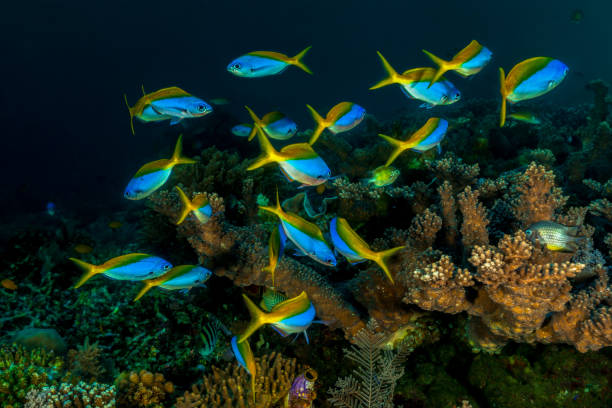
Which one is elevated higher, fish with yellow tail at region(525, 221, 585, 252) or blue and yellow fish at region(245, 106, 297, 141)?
blue and yellow fish at region(245, 106, 297, 141)

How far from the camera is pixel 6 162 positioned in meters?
41.8

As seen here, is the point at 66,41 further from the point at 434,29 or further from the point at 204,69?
the point at 434,29

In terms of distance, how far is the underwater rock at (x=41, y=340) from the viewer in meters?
3.78

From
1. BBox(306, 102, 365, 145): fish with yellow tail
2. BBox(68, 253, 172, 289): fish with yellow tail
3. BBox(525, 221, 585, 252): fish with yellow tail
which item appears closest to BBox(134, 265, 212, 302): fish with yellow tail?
BBox(68, 253, 172, 289): fish with yellow tail

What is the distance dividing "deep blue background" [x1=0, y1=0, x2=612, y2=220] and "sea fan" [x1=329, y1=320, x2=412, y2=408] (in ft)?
104

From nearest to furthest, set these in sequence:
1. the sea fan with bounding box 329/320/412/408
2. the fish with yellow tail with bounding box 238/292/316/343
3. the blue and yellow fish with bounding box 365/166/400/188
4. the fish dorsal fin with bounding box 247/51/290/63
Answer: the fish with yellow tail with bounding box 238/292/316/343, the sea fan with bounding box 329/320/412/408, the fish dorsal fin with bounding box 247/51/290/63, the blue and yellow fish with bounding box 365/166/400/188

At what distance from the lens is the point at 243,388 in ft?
10.2

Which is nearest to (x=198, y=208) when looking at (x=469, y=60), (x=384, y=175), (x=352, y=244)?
(x=352, y=244)

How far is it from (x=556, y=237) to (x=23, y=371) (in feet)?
16.4

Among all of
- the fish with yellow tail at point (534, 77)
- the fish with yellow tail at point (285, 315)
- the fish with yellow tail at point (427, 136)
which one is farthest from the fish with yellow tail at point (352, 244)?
the fish with yellow tail at point (534, 77)

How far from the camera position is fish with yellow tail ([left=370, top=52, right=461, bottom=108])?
2.97 m

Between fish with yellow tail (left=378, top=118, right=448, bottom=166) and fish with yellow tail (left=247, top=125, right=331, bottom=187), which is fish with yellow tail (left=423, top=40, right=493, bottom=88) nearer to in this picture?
fish with yellow tail (left=378, top=118, right=448, bottom=166)

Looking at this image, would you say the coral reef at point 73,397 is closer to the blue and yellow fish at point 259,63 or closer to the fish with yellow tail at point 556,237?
the blue and yellow fish at point 259,63

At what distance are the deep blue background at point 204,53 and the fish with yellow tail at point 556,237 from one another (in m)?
31.9
